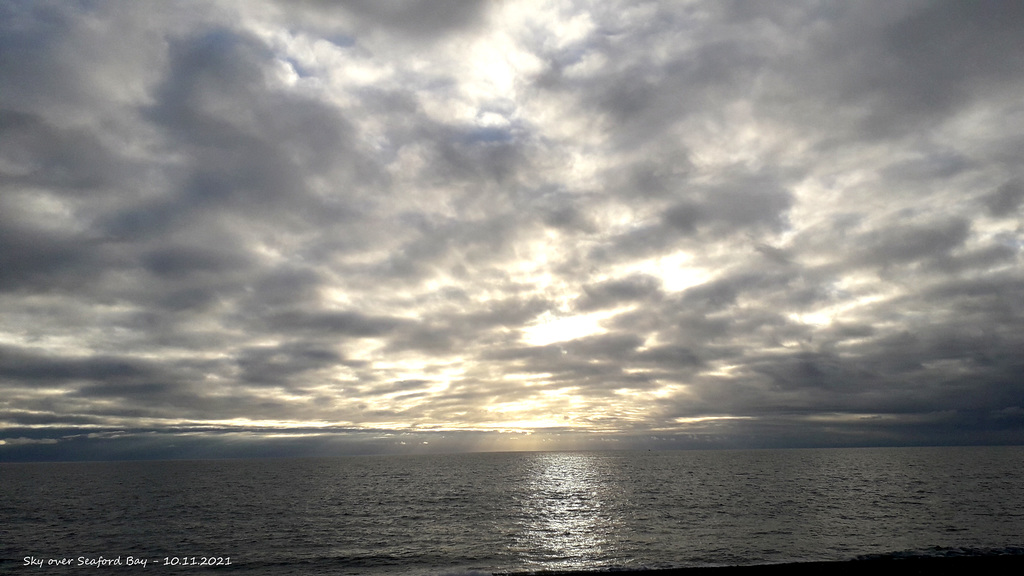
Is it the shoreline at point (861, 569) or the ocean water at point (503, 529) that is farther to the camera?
the ocean water at point (503, 529)

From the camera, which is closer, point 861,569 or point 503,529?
point 861,569

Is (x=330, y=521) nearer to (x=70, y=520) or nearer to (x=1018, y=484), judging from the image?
(x=70, y=520)

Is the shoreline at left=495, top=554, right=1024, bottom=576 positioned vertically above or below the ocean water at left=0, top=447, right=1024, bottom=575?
above

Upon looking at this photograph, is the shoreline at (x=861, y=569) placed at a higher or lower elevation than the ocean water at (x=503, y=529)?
higher

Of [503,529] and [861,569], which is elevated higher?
[861,569]

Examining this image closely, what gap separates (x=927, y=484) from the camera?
382 ft

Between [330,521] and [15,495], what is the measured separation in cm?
10939

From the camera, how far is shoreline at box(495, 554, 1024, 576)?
38.5 meters

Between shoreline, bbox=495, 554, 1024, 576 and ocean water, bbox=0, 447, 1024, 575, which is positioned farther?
ocean water, bbox=0, 447, 1024, 575

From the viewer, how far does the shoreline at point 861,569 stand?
38453mm

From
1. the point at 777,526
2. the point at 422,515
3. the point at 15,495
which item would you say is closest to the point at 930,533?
the point at 777,526

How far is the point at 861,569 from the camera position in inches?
1527

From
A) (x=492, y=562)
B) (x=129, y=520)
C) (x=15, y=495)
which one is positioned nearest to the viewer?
(x=492, y=562)

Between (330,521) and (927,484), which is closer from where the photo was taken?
(330,521)
